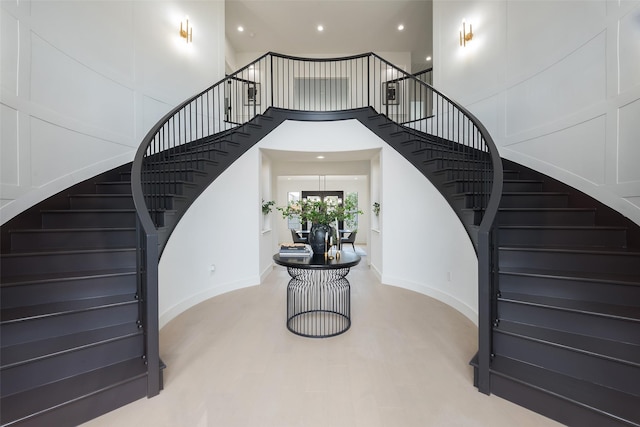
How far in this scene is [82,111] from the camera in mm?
3064

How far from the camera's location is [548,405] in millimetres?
1720

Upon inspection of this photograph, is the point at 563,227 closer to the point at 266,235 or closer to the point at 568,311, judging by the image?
the point at 568,311

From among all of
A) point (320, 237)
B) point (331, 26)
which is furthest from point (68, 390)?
point (331, 26)

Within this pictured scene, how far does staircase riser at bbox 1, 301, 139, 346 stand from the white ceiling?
6.20 meters

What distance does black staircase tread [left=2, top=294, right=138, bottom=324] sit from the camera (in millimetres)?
1724

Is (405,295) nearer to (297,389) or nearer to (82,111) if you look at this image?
(297,389)

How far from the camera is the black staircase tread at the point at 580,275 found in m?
1.94

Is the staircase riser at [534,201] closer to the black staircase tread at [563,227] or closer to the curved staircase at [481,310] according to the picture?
the curved staircase at [481,310]

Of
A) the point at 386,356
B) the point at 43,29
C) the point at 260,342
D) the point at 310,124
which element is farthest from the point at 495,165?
the point at 43,29

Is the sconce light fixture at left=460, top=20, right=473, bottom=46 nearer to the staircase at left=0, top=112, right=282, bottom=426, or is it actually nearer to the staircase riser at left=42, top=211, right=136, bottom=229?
the staircase at left=0, top=112, right=282, bottom=426

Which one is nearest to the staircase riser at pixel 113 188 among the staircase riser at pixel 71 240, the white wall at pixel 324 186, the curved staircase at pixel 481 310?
the curved staircase at pixel 481 310

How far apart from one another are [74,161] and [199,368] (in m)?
2.51

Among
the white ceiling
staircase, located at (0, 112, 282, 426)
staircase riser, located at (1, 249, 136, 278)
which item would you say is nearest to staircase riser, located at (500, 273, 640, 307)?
staircase, located at (0, 112, 282, 426)

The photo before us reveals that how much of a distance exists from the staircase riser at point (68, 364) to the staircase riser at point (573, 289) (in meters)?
2.82
